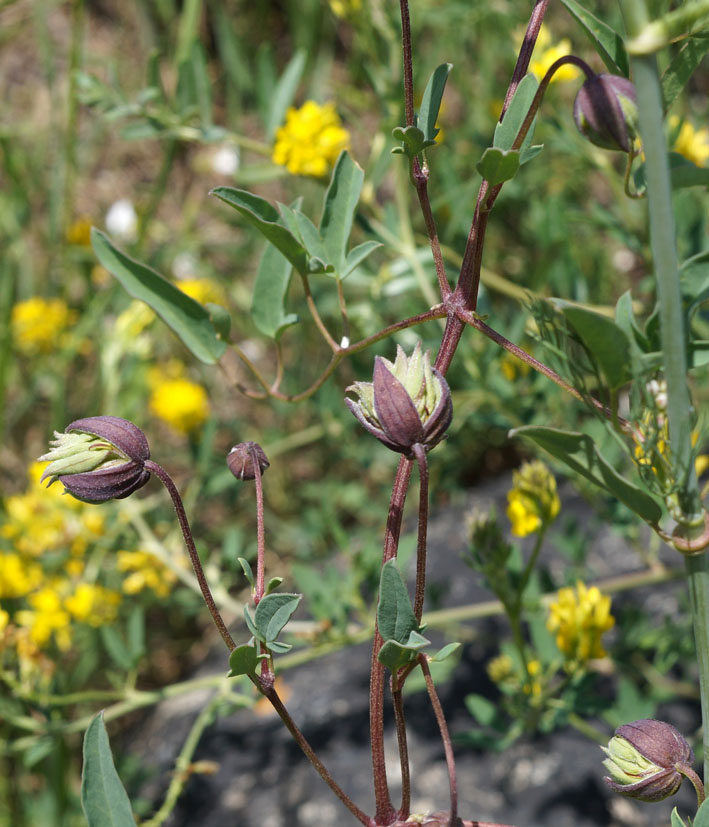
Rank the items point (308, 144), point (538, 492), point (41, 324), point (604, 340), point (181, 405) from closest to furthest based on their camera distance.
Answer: point (604, 340) < point (538, 492) < point (308, 144) < point (181, 405) < point (41, 324)

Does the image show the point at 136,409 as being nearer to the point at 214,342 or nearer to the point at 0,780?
the point at 0,780

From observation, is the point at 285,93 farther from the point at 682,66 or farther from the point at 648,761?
the point at 648,761

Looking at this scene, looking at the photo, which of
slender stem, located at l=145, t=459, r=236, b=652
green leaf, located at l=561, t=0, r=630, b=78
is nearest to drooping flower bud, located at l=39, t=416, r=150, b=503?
slender stem, located at l=145, t=459, r=236, b=652

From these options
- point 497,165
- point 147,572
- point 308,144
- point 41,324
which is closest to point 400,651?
point 497,165

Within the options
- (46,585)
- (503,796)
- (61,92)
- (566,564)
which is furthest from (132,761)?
(61,92)

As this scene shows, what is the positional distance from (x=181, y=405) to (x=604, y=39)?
4.95 feet

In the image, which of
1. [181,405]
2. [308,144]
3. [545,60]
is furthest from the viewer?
[181,405]

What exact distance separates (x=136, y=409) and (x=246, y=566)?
54.4 inches

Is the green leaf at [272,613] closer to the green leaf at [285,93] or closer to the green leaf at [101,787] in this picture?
the green leaf at [101,787]

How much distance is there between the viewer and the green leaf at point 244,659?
1.59 ft

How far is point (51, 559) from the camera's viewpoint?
56.0 inches

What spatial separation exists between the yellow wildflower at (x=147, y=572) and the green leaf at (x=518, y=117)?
1.01 m

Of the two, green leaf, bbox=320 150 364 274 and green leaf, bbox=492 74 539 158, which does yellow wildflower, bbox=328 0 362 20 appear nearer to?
Result: green leaf, bbox=320 150 364 274

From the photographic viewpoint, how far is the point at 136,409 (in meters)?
1.84
